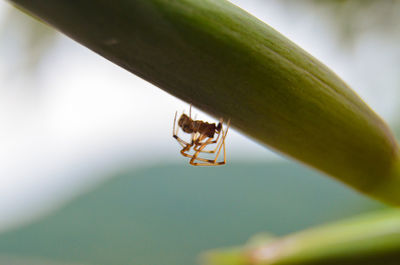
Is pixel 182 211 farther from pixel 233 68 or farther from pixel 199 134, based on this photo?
pixel 233 68

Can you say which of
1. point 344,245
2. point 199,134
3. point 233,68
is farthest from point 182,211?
point 233,68

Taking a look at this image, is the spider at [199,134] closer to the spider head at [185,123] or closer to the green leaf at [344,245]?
the spider head at [185,123]

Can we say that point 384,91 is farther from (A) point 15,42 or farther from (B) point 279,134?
(B) point 279,134

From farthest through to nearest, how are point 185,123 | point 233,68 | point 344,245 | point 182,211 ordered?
1. point 182,211
2. point 185,123
3. point 344,245
4. point 233,68

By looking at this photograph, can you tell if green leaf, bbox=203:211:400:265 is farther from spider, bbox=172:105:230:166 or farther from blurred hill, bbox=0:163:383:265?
blurred hill, bbox=0:163:383:265

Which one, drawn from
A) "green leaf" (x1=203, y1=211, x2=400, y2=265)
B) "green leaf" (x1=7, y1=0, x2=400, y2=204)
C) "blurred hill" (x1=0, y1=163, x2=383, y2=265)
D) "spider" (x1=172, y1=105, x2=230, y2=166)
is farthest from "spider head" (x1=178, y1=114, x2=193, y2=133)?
"blurred hill" (x1=0, y1=163, x2=383, y2=265)

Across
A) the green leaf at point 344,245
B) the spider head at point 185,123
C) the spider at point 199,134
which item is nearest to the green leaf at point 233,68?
the green leaf at point 344,245
